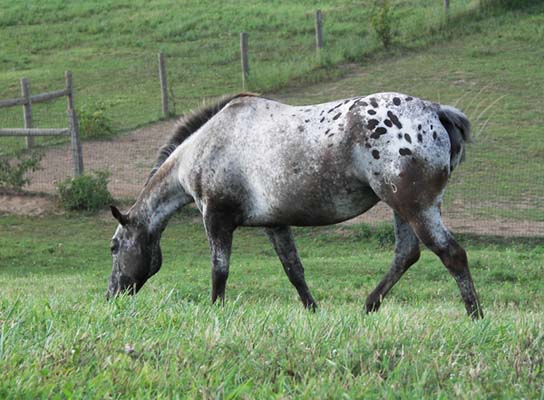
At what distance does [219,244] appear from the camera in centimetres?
900

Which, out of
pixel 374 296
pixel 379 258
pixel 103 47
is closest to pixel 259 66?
pixel 103 47

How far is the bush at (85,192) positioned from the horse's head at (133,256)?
25.1 ft

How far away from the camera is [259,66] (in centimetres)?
2645

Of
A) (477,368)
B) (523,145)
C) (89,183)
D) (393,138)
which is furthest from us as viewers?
→ (523,145)

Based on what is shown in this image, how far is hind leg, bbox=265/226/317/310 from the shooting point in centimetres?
922

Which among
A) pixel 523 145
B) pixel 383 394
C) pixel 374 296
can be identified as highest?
pixel 383 394

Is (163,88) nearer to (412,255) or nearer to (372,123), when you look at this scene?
(412,255)

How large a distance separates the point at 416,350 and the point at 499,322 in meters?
1.02

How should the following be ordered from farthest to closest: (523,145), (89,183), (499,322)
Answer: (523,145), (89,183), (499,322)

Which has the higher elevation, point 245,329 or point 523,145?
point 245,329

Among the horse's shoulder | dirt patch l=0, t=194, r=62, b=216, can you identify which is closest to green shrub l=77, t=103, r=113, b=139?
dirt patch l=0, t=194, r=62, b=216

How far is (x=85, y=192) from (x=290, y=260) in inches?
339

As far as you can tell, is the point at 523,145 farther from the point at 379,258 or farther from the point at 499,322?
the point at 499,322

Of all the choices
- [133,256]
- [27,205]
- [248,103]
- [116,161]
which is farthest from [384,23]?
[248,103]
